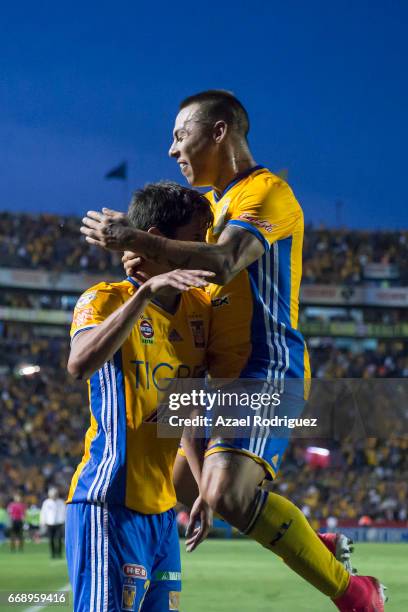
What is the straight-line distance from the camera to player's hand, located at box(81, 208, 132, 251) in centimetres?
400

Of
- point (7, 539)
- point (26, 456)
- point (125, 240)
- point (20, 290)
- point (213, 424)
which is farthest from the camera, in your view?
point (20, 290)

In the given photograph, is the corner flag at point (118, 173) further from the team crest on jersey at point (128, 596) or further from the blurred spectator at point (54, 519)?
the team crest on jersey at point (128, 596)

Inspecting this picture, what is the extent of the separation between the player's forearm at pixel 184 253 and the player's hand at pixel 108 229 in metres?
0.04

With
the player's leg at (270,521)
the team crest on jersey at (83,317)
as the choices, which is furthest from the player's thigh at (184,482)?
the team crest on jersey at (83,317)

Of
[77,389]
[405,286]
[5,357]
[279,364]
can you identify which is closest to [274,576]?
[279,364]

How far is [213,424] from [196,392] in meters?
0.35

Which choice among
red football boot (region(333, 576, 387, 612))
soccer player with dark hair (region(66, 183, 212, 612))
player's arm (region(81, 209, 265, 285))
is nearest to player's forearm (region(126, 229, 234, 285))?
player's arm (region(81, 209, 265, 285))

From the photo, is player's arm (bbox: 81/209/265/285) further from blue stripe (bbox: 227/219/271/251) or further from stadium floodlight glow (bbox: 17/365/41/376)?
stadium floodlight glow (bbox: 17/365/41/376)

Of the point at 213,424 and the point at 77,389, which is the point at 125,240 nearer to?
the point at 213,424

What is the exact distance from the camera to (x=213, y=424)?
175 inches

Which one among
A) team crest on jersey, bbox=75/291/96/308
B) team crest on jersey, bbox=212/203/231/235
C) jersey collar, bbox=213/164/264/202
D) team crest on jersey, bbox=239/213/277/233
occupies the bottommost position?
team crest on jersey, bbox=75/291/96/308

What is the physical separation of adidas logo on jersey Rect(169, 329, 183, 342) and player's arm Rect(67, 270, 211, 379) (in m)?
0.40

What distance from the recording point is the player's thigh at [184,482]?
4.60 meters

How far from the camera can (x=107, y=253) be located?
152 feet
